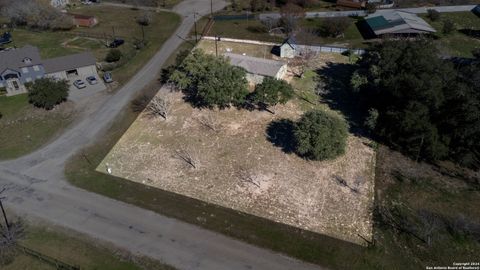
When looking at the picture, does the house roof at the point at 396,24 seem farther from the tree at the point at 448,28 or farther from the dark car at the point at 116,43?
the dark car at the point at 116,43

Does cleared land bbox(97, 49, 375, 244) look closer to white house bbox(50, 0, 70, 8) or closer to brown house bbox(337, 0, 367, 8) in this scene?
brown house bbox(337, 0, 367, 8)

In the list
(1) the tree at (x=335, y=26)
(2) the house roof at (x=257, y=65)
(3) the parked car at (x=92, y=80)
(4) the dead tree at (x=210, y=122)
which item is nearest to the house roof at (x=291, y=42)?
(2) the house roof at (x=257, y=65)

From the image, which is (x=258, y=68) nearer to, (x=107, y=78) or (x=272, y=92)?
(x=272, y=92)

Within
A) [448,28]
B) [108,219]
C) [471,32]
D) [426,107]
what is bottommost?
[108,219]

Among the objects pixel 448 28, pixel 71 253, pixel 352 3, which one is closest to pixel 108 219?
pixel 71 253

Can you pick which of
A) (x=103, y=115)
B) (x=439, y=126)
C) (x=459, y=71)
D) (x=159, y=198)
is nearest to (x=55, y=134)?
(x=103, y=115)

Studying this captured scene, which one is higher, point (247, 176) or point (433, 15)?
point (433, 15)
